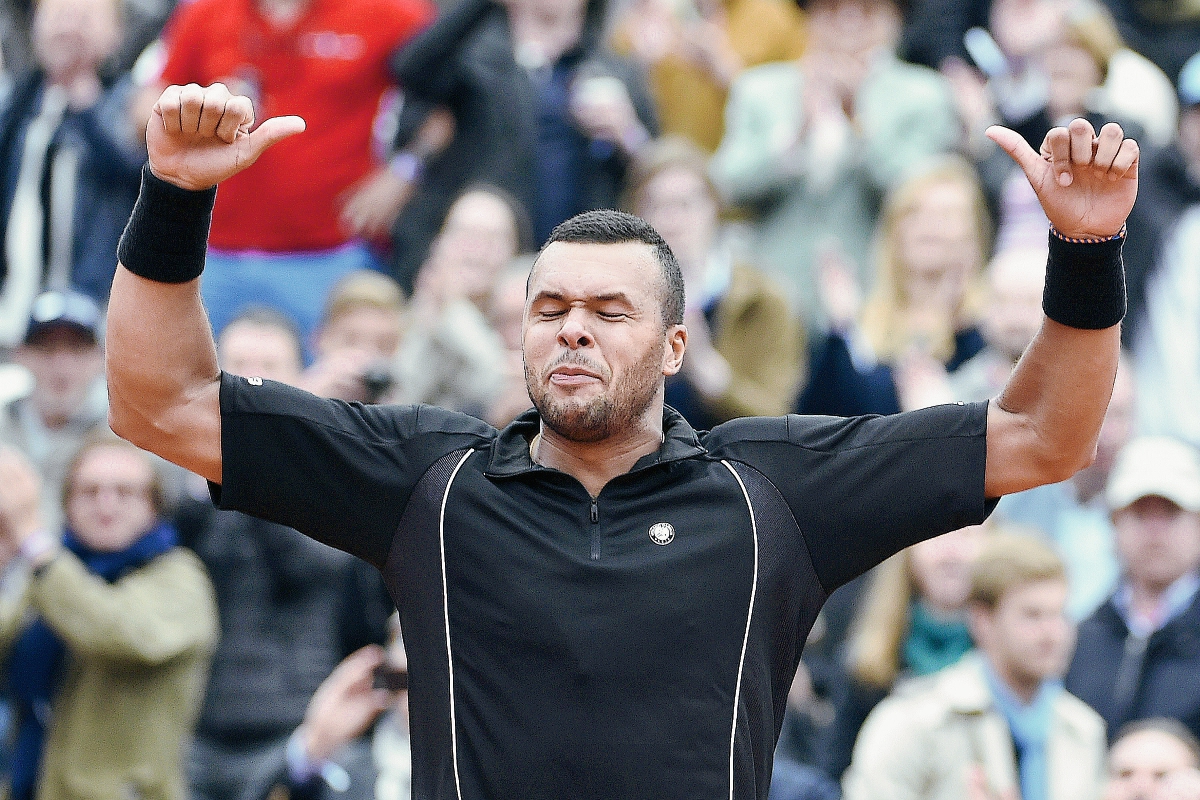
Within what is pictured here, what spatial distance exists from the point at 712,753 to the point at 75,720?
3.31m

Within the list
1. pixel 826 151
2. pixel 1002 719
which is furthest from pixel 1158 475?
pixel 826 151

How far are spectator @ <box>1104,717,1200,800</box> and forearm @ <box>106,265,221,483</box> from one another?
2861mm

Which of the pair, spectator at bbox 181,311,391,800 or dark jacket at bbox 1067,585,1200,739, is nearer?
dark jacket at bbox 1067,585,1200,739

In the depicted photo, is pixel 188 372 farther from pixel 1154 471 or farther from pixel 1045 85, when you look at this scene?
pixel 1045 85

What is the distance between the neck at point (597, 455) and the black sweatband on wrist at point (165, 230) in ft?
2.48

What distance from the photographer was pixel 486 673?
11.3ft

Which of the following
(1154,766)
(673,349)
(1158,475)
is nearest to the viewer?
(673,349)

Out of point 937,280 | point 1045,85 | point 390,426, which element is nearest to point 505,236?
point 937,280

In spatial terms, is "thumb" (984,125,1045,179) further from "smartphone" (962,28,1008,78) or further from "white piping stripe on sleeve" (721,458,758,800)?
"smartphone" (962,28,1008,78)

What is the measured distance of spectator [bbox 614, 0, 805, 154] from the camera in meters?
9.20

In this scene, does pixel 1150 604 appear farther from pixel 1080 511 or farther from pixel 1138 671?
pixel 1080 511

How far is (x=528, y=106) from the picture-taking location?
8594 millimetres

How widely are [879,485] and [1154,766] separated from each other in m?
2.06

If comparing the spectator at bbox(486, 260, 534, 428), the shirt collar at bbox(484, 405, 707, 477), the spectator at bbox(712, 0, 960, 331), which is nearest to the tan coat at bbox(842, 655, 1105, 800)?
the spectator at bbox(486, 260, 534, 428)
